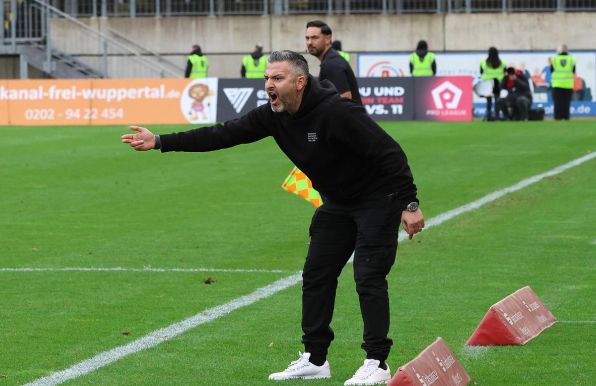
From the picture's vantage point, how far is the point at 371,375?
7.48 meters

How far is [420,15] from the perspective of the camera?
46812 millimetres

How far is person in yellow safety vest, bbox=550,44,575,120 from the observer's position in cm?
3625

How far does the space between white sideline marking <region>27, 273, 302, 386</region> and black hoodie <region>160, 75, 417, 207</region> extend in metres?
1.22

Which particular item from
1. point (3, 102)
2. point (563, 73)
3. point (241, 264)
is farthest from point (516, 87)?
point (241, 264)

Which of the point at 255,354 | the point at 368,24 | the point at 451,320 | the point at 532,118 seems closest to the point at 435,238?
the point at 451,320

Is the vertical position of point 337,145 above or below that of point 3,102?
above

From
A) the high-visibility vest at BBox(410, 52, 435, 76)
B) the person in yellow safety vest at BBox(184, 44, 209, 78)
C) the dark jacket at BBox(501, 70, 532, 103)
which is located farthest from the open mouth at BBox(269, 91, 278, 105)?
the person in yellow safety vest at BBox(184, 44, 209, 78)

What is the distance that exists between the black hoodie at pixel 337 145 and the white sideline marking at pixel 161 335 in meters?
1.22

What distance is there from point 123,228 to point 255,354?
21.9ft

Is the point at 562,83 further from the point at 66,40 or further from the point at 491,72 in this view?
the point at 66,40

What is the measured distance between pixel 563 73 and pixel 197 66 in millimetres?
8877

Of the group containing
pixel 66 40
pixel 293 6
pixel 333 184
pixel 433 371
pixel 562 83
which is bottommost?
pixel 433 371

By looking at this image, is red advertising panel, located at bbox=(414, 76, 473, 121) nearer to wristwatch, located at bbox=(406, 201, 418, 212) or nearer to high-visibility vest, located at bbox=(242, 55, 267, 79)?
high-visibility vest, located at bbox=(242, 55, 267, 79)

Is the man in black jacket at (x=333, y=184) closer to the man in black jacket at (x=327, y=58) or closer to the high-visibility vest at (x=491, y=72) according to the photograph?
the man in black jacket at (x=327, y=58)
